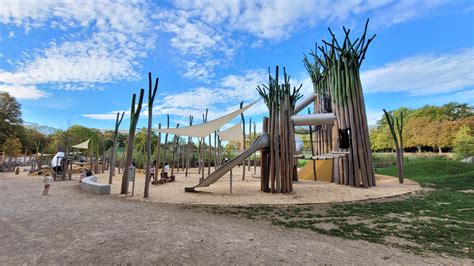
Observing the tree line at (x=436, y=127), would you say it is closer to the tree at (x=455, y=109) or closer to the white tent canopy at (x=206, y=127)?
the tree at (x=455, y=109)

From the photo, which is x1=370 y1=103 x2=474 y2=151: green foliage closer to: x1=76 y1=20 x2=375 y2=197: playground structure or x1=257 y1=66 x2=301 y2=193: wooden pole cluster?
x1=76 y1=20 x2=375 y2=197: playground structure

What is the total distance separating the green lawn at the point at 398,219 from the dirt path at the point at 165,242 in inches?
18.6

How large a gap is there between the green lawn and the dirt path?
0.47 m

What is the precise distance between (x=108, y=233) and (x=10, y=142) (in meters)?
29.2

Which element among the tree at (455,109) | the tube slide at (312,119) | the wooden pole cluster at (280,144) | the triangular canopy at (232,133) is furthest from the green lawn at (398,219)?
the tree at (455,109)

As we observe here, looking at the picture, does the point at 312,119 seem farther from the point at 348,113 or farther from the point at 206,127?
the point at 206,127

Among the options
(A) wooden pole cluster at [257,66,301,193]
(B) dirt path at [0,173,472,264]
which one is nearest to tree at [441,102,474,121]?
(A) wooden pole cluster at [257,66,301,193]

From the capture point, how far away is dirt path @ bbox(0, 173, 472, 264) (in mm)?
3004

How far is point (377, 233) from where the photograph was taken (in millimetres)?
4223

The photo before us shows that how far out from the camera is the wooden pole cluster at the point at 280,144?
28.6ft

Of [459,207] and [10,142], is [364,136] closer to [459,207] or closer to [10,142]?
[459,207]

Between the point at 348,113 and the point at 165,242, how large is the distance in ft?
32.7

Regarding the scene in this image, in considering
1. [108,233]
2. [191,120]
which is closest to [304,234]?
[108,233]

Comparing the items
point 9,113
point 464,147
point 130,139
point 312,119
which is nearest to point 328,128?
point 312,119
